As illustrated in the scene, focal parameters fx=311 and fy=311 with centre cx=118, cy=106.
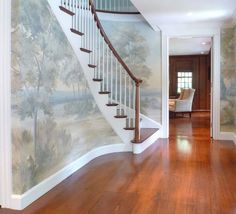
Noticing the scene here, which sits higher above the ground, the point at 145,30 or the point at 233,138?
the point at 145,30

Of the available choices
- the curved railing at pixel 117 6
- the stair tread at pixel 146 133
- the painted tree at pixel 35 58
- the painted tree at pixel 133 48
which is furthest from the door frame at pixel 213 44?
the painted tree at pixel 35 58

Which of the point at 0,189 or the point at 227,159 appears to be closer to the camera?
the point at 0,189

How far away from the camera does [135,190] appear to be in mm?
3369

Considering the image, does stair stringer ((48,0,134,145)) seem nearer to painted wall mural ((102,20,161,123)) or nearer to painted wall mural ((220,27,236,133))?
painted wall mural ((102,20,161,123))

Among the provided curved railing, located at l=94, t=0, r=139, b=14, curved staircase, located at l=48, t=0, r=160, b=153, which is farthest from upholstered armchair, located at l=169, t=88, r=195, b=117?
curved staircase, located at l=48, t=0, r=160, b=153

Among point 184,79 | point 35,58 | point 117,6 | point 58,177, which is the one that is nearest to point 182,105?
point 184,79

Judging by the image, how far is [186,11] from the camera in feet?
17.5

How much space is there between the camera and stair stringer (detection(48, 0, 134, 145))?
374cm

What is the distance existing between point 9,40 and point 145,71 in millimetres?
4420

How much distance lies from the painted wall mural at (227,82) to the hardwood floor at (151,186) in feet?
4.14

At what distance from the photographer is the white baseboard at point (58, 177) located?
288 cm

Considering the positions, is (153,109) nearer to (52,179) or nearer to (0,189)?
(52,179)

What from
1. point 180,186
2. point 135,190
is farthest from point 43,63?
point 180,186

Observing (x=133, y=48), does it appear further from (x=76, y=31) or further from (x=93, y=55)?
(x=76, y=31)
